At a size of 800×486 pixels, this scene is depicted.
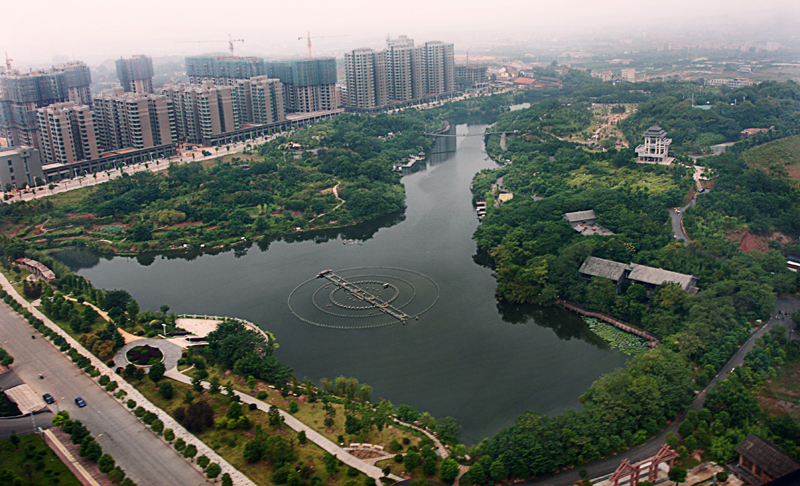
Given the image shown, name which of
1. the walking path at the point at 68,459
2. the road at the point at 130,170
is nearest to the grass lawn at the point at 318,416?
the walking path at the point at 68,459

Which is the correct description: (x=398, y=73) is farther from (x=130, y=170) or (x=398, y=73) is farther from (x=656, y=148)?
(x=656, y=148)

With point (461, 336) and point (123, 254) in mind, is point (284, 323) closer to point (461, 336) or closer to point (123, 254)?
point (461, 336)

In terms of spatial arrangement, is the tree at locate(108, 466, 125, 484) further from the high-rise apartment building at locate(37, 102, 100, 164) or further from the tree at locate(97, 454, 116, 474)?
the high-rise apartment building at locate(37, 102, 100, 164)

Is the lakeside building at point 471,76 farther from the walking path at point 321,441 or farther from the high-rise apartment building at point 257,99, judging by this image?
the walking path at point 321,441

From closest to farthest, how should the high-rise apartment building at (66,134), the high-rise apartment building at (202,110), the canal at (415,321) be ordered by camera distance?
the canal at (415,321) → the high-rise apartment building at (66,134) → the high-rise apartment building at (202,110)

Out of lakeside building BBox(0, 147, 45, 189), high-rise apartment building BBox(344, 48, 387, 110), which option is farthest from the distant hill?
lakeside building BBox(0, 147, 45, 189)

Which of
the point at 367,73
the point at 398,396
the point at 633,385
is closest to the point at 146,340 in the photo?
the point at 398,396

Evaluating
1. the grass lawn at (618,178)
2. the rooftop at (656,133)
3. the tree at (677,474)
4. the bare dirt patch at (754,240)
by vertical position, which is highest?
the rooftop at (656,133)
